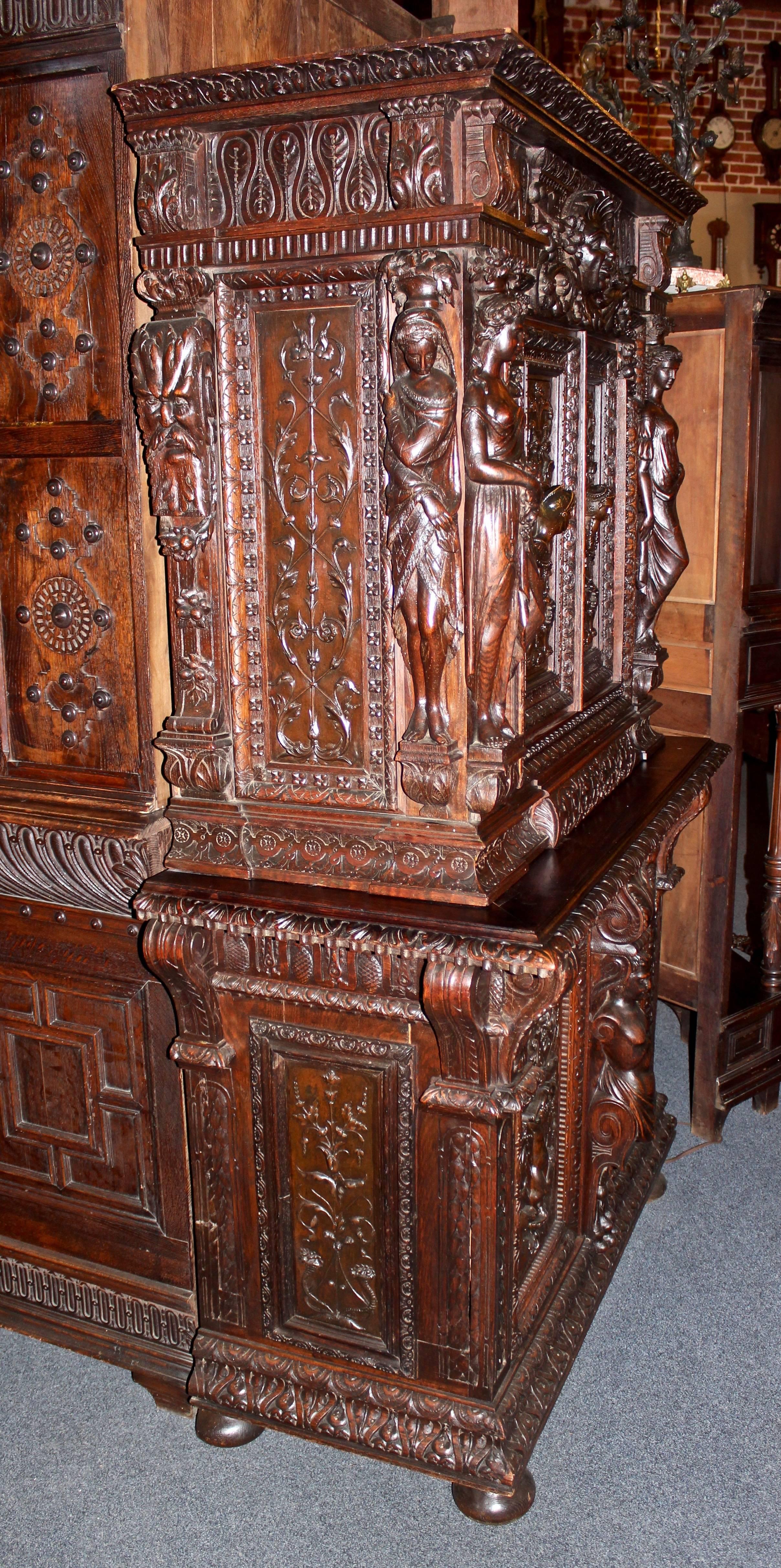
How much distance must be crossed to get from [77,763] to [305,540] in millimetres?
595

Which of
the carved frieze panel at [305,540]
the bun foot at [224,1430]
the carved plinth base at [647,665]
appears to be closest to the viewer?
the carved frieze panel at [305,540]

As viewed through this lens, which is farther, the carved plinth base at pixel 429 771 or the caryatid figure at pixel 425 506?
the carved plinth base at pixel 429 771

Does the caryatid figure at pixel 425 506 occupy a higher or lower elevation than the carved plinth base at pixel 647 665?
higher

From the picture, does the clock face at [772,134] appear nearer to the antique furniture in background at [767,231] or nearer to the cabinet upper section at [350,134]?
the antique furniture in background at [767,231]

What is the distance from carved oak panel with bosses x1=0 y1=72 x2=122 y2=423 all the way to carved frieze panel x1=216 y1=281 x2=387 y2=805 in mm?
248

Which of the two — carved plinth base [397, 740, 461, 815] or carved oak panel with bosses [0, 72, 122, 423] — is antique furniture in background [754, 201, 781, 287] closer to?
carved oak panel with bosses [0, 72, 122, 423]

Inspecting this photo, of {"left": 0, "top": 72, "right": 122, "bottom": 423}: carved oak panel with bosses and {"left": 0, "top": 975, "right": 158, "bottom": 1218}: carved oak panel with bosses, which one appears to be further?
{"left": 0, "top": 975, "right": 158, "bottom": 1218}: carved oak panel with bosses

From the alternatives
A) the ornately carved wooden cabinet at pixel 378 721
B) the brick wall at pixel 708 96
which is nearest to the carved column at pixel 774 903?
the ornately carved wooden cabinet at pixel 378 721

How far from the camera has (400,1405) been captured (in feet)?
6.67

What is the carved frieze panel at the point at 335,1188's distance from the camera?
1.98 metres

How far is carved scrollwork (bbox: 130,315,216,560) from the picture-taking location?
1.84m

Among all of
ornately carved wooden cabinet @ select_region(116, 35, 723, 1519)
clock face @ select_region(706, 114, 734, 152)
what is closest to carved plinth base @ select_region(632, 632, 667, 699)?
ornately carved wooden cabinet @ select_region(116, 35, 723, 1519)

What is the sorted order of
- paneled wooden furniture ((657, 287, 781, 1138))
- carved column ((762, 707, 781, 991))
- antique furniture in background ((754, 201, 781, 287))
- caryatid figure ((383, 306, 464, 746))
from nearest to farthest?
caryatid figure ((383, 306, 464, 746)) → paneled wooden furniture ((657, 287, 781, 1138)) → carved column ((762, 707, 781, 991)) → antique furniture in background ((754, 201, 781, 287))

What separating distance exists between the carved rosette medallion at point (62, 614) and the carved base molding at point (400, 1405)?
48.8 inches
